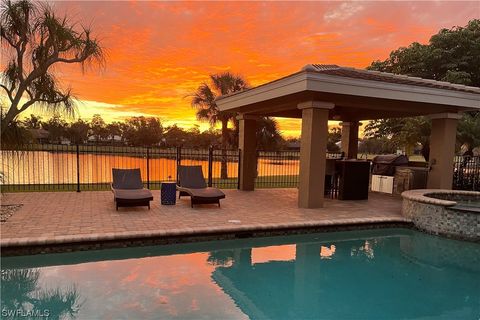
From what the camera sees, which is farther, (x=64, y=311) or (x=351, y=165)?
(x=351, y=165)

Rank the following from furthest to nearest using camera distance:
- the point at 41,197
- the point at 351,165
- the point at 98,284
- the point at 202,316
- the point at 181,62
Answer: the point at 181,62
the point at 351,165
the point at 41,197
the point at 98,284
the point at 202,316

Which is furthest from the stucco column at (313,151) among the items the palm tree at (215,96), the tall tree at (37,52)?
the palm tree at (215,96)

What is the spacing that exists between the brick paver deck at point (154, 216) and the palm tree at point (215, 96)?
8.44m

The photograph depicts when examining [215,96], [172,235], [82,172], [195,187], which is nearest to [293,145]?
[215,96]

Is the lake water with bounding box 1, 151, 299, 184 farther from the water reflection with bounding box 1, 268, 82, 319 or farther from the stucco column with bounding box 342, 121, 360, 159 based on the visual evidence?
the water reflection with bounding box 1, 268, 82, 319

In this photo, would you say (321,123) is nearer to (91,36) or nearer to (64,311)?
(91,36)

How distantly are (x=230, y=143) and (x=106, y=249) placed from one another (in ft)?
47.5

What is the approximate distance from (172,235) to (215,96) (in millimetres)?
13468

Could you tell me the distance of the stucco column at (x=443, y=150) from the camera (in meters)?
11.4

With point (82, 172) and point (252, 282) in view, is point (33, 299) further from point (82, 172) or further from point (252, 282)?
point (82, 172)

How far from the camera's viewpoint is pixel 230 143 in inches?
803

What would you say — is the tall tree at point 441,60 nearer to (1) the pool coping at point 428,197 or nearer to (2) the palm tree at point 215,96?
(1) the pool coping at point 428,197

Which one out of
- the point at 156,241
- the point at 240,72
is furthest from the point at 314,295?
the point at 240,72

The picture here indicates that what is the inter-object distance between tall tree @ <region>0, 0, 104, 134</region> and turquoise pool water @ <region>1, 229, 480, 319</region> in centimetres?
437
